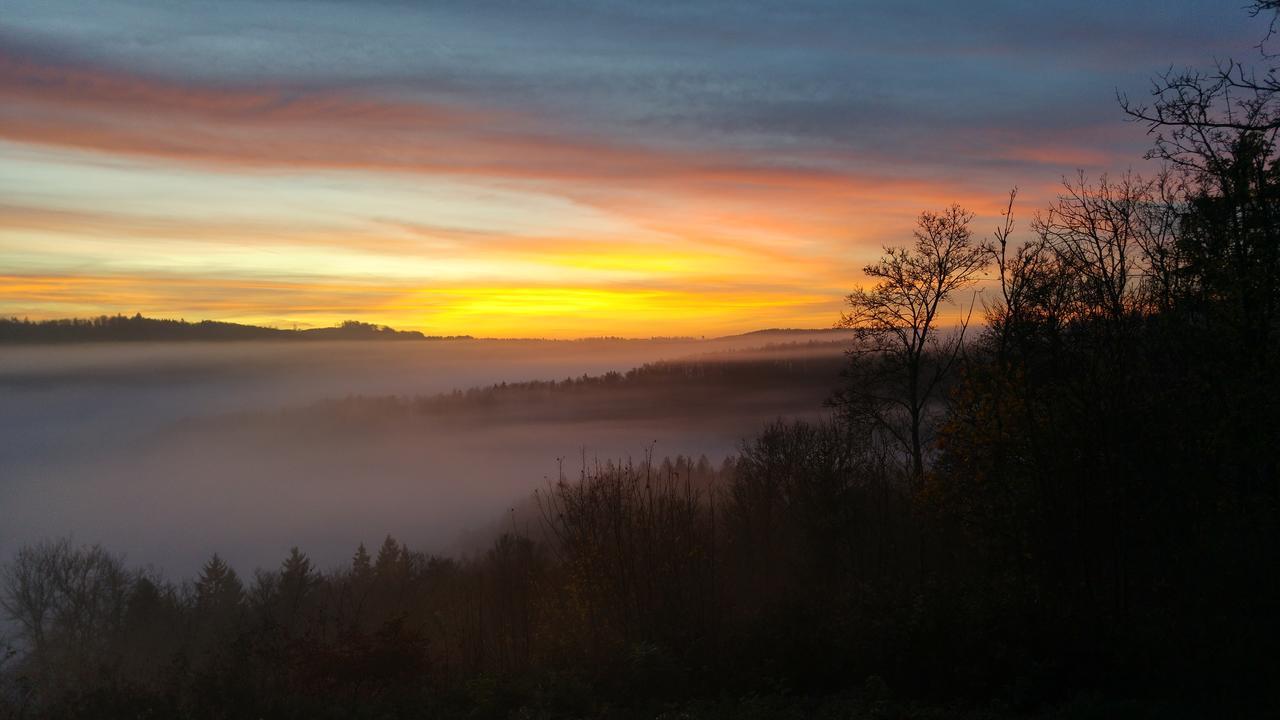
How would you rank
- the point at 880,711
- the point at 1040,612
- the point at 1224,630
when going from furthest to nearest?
the point at 1040,612
the point at 1224,630
the point at 880,711

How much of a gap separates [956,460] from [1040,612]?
10.1 m

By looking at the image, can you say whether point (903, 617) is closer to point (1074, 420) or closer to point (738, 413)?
point (1074, 420)

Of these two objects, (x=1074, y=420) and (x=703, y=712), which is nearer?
(x=703, y=712)

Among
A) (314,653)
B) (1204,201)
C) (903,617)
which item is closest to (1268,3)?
(1204,201)

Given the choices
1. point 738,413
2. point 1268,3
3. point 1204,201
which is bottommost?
point 738,413

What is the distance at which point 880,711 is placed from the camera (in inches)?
348

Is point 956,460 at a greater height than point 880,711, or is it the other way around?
point 956,460

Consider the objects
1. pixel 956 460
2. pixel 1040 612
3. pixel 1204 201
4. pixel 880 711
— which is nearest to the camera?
pixel 880 711

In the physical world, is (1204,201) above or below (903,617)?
above

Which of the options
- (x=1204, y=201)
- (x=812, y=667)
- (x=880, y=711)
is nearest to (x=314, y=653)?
(x=812, y=667)

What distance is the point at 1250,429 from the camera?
1173 centimetres

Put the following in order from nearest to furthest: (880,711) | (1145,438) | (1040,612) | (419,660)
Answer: (880,711)
(1040,612)
(1145,438)
(419,660)

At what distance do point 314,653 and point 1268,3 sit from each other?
1679cm

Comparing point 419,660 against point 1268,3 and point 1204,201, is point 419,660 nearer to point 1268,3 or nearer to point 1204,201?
point 1268,3
